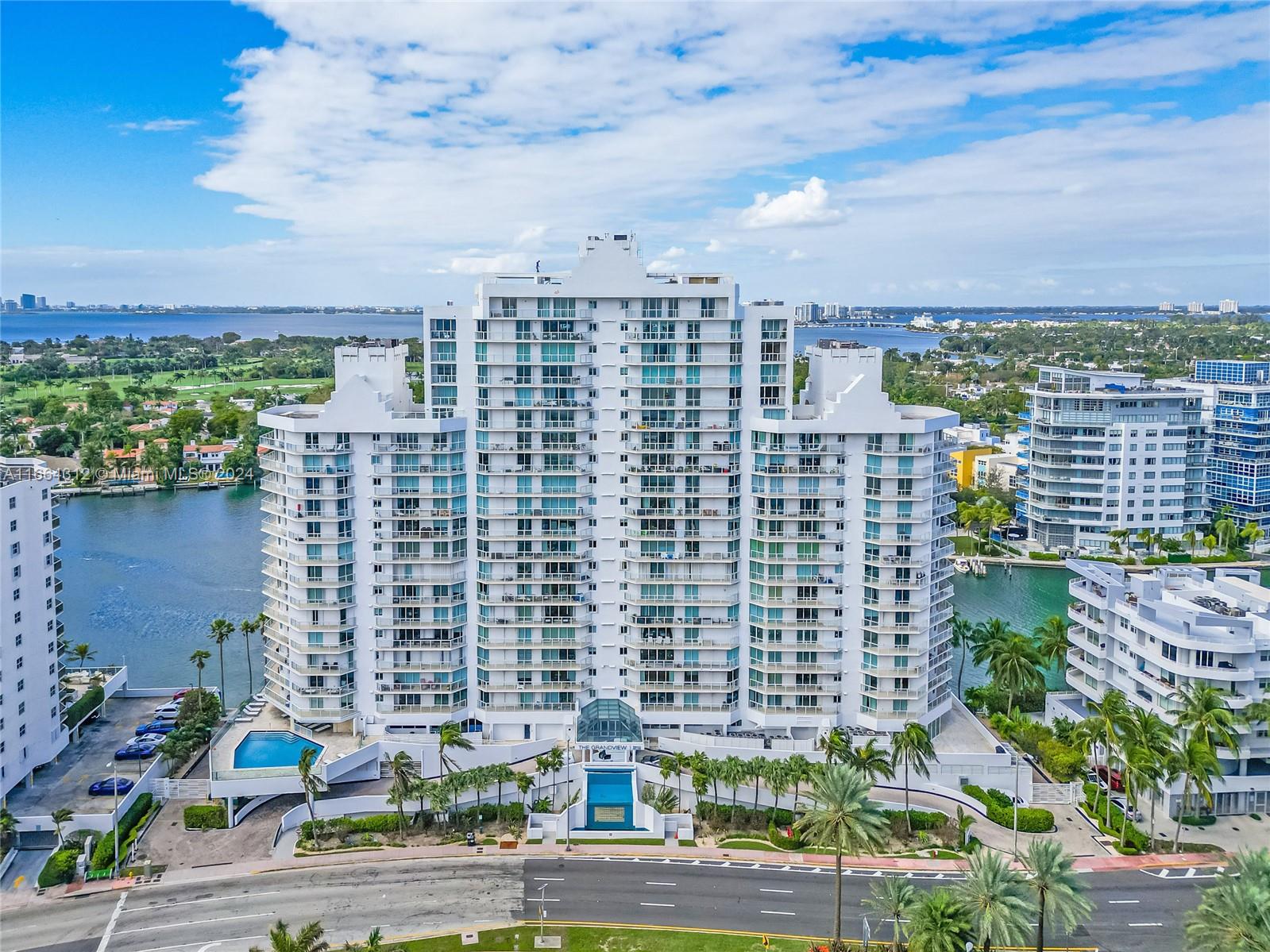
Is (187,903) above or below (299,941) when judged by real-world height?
below

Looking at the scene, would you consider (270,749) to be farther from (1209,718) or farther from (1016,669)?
(1209,718)

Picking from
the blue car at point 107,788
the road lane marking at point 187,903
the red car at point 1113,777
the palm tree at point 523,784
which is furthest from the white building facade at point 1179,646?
the blue car at point 107,788

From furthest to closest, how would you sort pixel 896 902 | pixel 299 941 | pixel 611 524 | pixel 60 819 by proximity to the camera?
pixel 611 524
pixel 60 819
pixel 896 902
pixel 299 941

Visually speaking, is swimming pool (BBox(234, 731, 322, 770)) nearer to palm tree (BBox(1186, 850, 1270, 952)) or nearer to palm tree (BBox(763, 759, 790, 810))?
palm tree (BBox(763, 759, 790, 810))

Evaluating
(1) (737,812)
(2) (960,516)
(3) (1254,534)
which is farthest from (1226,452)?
(1) (737,812)

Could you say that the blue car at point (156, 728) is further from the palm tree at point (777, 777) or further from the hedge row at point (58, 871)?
the palm tree at point (777, 777)

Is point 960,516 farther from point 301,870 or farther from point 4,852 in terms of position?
point 4,852

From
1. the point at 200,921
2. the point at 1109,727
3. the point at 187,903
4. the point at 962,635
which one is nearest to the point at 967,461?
the point at 962,635
